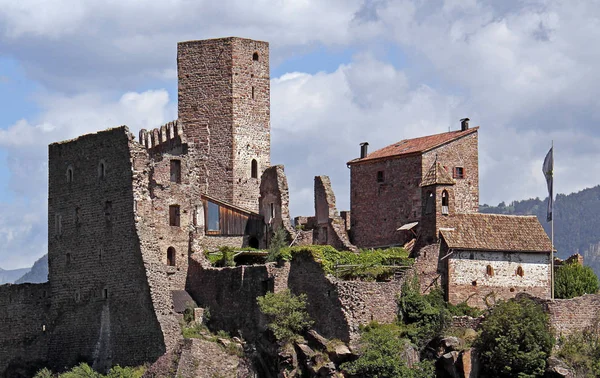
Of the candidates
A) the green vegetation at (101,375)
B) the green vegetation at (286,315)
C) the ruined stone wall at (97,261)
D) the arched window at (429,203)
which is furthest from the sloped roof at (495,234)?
the green vegetation at (101,375)

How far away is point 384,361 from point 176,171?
17.8 meters

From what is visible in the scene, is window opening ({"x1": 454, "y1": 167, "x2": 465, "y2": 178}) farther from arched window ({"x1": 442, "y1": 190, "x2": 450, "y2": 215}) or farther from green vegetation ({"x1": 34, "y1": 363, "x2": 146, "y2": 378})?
green vegetation ({"x1": 34, "y1": 363, "x2": 146, "y2": 378})

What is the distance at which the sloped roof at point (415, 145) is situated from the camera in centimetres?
7212

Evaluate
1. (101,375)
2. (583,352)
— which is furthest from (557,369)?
(101,375)

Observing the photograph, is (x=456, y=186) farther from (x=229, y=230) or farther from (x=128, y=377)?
(x=128, y=377)

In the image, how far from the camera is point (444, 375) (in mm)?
60031

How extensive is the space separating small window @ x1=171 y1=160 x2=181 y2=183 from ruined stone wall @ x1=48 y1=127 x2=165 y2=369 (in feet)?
9.09

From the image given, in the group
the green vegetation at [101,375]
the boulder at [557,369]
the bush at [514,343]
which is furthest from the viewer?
the green vegetation at [101,375]

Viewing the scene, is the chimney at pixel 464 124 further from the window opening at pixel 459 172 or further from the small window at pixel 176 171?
the small window at pixel 176 171

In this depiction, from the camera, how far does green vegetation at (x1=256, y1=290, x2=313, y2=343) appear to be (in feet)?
205

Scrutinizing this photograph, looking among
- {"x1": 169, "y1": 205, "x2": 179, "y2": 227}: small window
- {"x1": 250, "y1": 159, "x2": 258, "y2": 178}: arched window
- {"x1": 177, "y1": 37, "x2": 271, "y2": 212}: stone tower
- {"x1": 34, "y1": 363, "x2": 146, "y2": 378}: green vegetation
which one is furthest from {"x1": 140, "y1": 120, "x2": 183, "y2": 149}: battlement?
{"x1": 34, "y1": 363, "x2": 146, "y2": 378}: green vegetation

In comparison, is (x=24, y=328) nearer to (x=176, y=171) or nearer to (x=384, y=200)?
(x=176, y=171)

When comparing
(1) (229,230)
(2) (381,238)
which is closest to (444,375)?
(2) (381,238)

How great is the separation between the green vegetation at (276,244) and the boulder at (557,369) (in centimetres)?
1382
